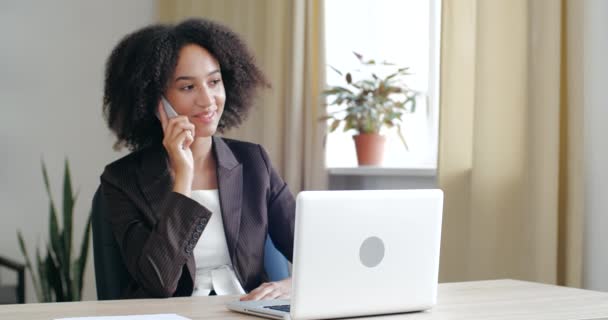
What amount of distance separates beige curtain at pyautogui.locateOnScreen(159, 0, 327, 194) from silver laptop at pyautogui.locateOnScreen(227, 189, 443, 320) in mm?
2133

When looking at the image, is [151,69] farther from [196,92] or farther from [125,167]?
[125,167]

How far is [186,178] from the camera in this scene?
7.27 ft

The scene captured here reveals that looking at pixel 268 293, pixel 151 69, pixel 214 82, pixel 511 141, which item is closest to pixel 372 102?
pixel 511 141

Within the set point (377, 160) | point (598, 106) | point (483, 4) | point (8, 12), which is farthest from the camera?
point (8, 12)

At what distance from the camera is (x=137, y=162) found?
2.34 metres

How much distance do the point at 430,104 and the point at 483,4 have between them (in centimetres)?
81

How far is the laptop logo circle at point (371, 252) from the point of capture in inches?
64.8

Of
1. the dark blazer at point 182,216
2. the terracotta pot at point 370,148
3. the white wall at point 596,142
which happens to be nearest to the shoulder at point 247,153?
the dark blazer at point 182,216

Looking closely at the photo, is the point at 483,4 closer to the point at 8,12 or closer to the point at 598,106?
the point at 598,106

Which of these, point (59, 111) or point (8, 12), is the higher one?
point (8, 12)

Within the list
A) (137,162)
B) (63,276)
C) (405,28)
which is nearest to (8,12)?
(63,276)

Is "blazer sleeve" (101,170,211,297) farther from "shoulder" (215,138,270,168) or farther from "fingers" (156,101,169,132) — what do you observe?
"shoulder" (215,138,270,168)

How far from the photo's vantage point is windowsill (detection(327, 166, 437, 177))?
351 centimetres

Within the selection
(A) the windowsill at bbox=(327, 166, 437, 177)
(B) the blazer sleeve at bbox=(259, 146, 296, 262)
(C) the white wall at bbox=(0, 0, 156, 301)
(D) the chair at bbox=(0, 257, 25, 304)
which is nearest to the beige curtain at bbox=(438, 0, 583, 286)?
(A) the windowsill at bbox=(327, 166, 437, 177)
